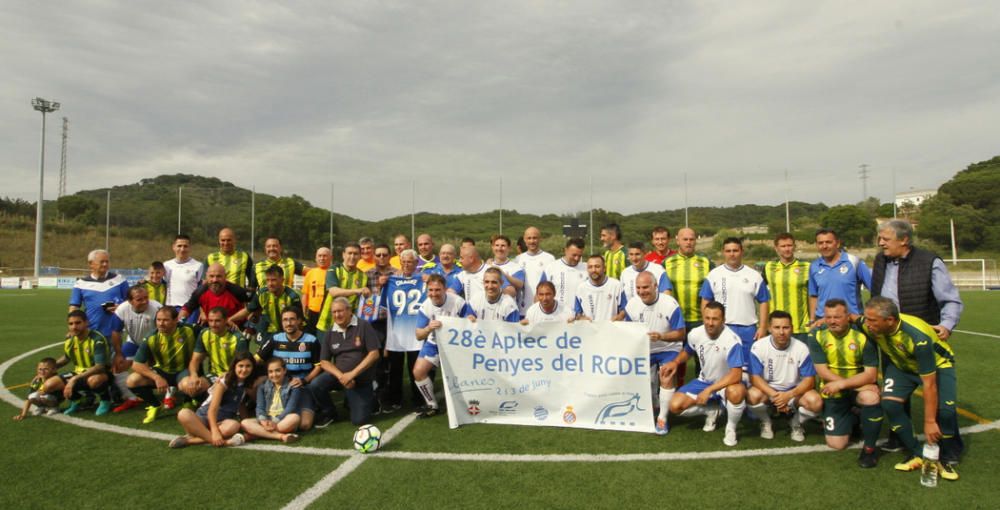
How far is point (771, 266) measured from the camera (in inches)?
241

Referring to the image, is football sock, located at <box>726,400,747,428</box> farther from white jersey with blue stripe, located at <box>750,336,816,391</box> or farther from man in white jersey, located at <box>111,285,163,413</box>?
man in white jersey, located at <box>111,285,163,413</box>

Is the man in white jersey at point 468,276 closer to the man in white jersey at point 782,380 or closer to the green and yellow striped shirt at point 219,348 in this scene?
the green and yellow striped shirt at point 219,348

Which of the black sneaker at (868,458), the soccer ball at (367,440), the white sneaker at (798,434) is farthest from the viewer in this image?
the white sneaker at (798,434)

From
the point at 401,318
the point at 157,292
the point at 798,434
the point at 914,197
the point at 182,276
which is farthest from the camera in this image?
the point at 914,197

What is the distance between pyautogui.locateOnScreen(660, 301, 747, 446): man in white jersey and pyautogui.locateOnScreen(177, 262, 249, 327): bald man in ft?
15.7

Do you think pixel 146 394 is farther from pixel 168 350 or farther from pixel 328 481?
pixel 328 481

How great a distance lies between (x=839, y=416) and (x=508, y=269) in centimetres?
376

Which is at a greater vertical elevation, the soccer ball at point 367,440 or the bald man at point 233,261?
the bald man at point 233,261

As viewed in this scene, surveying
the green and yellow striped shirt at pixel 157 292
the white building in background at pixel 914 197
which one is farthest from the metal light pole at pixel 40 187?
the white building in background at pixel 914 197

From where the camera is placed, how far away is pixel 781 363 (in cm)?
482

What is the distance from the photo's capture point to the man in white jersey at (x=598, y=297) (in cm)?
572

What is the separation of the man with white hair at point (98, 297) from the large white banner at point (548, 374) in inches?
157

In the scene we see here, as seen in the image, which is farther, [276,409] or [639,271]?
[639,271]

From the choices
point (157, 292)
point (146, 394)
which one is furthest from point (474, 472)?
point (157, 292)
